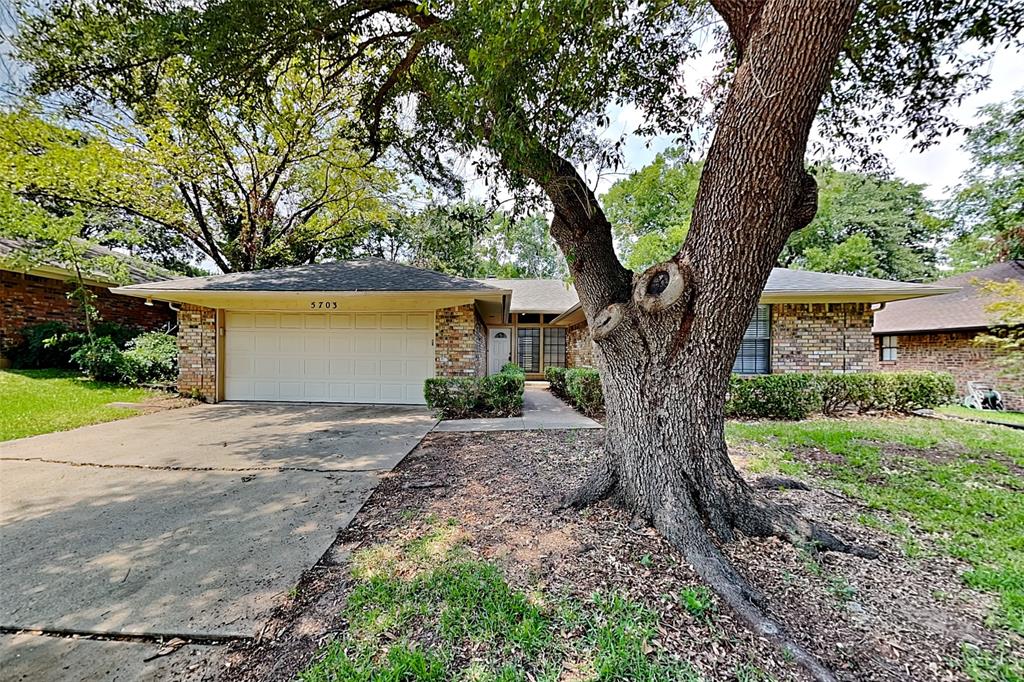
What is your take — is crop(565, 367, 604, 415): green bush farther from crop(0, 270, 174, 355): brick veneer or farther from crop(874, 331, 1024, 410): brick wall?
crop(0, 270, 174, 355): brick veneer

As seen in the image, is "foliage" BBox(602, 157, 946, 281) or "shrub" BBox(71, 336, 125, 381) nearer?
"shrub" BBox(71, 336, 125, 381)

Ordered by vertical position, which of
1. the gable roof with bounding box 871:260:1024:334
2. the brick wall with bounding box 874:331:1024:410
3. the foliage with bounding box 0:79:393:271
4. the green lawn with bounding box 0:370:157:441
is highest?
the foliage with bounding box 0:79:393:271

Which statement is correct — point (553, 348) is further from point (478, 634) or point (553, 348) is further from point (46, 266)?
point (46, 266)

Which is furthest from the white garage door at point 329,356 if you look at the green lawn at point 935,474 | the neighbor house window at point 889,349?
the neighbor house window at point 889,349

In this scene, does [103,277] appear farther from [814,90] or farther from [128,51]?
[814,90]

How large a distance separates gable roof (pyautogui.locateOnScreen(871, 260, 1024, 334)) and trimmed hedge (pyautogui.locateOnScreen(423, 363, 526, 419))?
11851 millimetres

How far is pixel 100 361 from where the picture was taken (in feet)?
32.1

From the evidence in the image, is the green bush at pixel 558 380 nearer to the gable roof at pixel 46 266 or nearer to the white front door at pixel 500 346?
the white front door at pixel 500 346

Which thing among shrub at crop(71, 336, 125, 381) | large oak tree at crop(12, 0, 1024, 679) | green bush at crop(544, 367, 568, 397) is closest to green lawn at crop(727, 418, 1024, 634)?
large oak tree at crop(12, 0, 1024, 679)

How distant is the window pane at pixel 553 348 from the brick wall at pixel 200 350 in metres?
10.3

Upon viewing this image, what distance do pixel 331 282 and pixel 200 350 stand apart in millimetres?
3758

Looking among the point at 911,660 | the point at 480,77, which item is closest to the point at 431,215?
the point at 480,77

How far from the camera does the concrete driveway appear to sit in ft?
7.05

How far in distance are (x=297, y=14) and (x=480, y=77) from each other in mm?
2755
